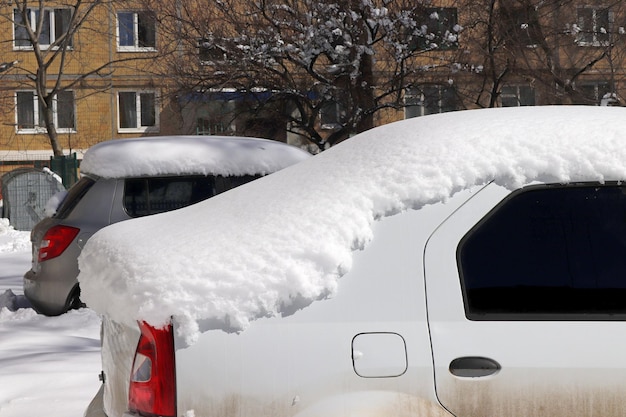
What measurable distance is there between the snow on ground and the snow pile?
310 inches

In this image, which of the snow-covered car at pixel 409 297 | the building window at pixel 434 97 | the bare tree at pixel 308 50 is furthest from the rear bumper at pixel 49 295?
the building window at pixel 434 97

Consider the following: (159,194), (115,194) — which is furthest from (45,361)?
(159,194)

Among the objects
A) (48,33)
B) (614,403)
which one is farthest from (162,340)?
(48,33)

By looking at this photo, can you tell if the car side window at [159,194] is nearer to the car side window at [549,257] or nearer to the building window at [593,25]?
the car side window at [549,257]

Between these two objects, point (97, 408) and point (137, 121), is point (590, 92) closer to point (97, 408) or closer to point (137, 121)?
point (97, 408)

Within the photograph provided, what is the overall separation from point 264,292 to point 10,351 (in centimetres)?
418

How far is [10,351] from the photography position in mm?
6371

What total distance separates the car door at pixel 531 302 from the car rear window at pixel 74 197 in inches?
218

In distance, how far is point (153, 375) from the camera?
9.18ft

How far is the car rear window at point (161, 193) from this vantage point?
7754 millimetres

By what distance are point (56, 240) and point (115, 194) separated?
638mm

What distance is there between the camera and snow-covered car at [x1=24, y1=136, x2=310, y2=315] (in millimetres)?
7691

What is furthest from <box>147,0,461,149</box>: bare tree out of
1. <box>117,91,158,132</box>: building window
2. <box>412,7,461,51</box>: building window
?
<box>117,91,158,132</box>: building window

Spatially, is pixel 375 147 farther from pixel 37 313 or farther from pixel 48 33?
pixel 48 33
